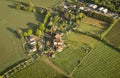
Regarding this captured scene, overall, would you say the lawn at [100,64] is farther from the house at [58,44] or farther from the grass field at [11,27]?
the grass field at [11,27]

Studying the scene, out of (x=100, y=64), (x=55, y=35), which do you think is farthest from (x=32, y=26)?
(x=100, y=64)

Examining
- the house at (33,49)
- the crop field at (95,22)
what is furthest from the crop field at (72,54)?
the crop field at (95,22)

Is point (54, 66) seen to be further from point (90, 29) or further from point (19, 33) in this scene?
point (90, 29)

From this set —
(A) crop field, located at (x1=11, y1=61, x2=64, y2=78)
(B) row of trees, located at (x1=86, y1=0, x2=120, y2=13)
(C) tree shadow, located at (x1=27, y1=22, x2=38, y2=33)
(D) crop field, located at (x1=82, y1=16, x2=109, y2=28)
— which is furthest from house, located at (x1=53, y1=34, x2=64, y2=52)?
(B) row of trees, located at (x1=86, y1=0, x2=120, y2=13)

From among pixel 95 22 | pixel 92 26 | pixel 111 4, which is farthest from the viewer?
pixel 111 4

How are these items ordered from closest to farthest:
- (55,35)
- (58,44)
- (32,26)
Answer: (58,44) → (55,35) → (32,26)

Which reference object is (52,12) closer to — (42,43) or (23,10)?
(23,10)
